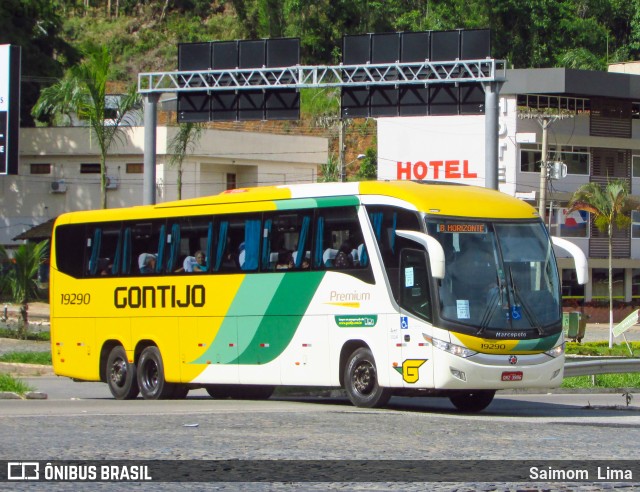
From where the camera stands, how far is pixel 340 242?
18812mm

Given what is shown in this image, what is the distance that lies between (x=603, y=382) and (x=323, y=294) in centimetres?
919

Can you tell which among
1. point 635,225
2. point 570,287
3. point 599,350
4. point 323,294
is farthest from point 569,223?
point 323,294

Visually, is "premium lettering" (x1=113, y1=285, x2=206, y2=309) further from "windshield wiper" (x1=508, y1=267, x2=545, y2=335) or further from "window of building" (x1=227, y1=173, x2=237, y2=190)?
"window of building" (x1=227, y1=173, x2=237, y2=190)

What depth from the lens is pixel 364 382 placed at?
18.4 m

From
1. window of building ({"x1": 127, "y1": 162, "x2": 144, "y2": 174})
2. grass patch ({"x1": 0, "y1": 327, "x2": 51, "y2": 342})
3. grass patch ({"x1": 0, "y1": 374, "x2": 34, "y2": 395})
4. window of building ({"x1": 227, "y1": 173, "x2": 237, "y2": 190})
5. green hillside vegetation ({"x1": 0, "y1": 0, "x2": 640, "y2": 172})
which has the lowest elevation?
grass patch ({"x1": 0, "y1": 327, "x2": 51, "y2": 342})

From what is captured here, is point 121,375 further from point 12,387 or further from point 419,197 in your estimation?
point 419,197

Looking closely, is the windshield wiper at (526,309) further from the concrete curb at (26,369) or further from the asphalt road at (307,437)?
the concrete curb at (26,369)

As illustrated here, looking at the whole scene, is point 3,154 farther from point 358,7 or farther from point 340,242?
point 358,7

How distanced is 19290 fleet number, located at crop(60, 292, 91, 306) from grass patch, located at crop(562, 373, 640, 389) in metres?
9.53

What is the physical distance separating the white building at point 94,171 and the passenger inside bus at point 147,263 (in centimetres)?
3927

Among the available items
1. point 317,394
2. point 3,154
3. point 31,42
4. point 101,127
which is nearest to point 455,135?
point 101,127

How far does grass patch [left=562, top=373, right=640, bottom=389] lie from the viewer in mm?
25375

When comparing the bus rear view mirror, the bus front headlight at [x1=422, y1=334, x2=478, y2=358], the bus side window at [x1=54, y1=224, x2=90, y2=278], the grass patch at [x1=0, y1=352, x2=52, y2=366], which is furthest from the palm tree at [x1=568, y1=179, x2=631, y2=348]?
the bus rear view mirror

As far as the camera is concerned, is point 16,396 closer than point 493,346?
No
